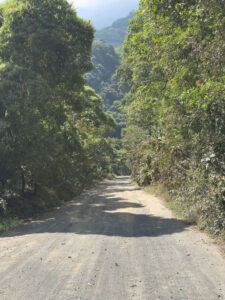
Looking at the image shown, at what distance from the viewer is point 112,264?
713 centimetres

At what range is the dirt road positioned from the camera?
5602 mm

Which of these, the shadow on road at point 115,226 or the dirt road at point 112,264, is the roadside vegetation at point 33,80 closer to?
the shadow on road at point 115,226

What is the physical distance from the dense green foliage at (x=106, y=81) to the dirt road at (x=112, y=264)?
104m

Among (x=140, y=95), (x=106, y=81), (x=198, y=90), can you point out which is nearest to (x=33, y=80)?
(x=140, y=95)

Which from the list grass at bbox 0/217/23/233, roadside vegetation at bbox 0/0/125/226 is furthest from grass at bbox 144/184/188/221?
grass at bbox 0/217/23/233

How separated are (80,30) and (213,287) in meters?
15.3

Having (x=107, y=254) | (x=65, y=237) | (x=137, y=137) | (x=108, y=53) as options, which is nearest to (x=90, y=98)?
(x=137, y=137)

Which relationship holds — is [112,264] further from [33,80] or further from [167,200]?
[167,200]

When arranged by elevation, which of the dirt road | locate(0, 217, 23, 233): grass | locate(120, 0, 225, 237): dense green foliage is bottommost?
locate(0, 217, 23, 233): grass

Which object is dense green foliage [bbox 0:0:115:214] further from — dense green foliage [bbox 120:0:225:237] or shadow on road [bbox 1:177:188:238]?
dense green foliage [bbox 120:0:225:237]

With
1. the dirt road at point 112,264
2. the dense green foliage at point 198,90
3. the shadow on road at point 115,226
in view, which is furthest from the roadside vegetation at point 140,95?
the dirt road at point 112,264

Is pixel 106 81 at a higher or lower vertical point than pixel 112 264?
higher

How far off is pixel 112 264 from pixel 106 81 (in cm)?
15424

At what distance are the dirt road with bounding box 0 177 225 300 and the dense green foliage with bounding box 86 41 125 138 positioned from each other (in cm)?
10403
